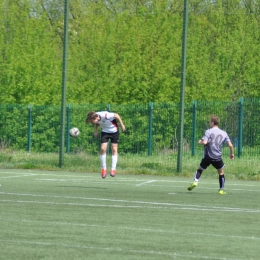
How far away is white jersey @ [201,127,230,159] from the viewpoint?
19.2 meters

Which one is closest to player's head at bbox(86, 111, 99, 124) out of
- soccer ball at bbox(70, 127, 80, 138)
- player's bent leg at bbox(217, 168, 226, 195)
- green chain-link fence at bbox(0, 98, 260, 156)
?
soccer ball at bbox(70, 127, 80, 138)

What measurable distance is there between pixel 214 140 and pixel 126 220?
5513mm

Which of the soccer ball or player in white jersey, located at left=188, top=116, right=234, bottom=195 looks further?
the soccer ball

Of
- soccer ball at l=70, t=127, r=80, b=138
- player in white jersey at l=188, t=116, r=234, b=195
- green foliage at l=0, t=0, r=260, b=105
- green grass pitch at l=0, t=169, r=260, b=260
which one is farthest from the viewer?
green foliage at l=0, t=0, r=260, b=105

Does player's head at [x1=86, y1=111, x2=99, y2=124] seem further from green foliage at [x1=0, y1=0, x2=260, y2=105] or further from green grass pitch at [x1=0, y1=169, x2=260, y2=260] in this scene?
green foliage at [x1=0, y1=0, x2=260, y2=105]

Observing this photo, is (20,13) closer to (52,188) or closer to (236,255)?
(52,188)

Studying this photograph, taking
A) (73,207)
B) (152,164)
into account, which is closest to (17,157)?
(152,164)

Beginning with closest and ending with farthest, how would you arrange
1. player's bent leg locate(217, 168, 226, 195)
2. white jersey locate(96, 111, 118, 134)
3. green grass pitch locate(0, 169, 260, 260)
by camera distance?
green grass pitch locate(0, 169, 260, 260) < player's bent leg locate(217, 168, 226, 195) < white jersey locate(96, 111, 118, 134)

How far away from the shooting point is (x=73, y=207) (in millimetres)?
16188

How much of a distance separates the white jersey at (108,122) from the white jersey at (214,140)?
313cm

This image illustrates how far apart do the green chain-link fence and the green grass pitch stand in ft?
29.3

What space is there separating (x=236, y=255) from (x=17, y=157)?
22.7 metres

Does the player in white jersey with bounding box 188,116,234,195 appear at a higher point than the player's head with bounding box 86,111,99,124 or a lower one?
lower

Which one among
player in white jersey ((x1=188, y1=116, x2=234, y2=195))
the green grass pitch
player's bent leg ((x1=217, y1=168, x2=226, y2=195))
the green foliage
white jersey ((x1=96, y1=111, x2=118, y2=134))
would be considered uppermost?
the green foliage
